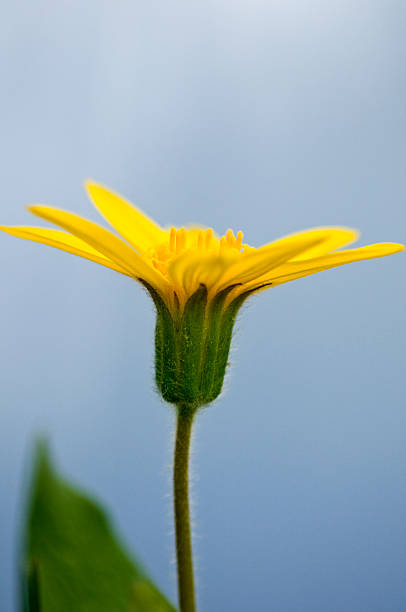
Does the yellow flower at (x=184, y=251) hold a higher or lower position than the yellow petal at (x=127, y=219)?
lower

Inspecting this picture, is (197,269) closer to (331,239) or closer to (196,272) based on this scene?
(196,272)

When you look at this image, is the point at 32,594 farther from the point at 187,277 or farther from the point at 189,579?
the point at 187,277

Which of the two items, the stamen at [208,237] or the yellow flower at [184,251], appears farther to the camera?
the stamen at [208,237]

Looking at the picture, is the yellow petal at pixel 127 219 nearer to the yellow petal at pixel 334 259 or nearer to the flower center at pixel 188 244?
the flower center at pixel 188 244

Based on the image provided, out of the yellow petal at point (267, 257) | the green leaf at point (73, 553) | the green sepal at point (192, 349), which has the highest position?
the yellow petal at point (267, 257)

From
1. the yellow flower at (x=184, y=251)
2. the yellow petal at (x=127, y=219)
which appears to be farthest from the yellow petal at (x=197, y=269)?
the yellow petal at (x=127, y=219)

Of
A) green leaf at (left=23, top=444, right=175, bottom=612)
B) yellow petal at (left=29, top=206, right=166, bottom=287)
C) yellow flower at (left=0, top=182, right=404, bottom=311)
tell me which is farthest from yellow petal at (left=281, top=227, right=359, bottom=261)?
green leaf at (left=23, top=444, right=175, bottom=612)
